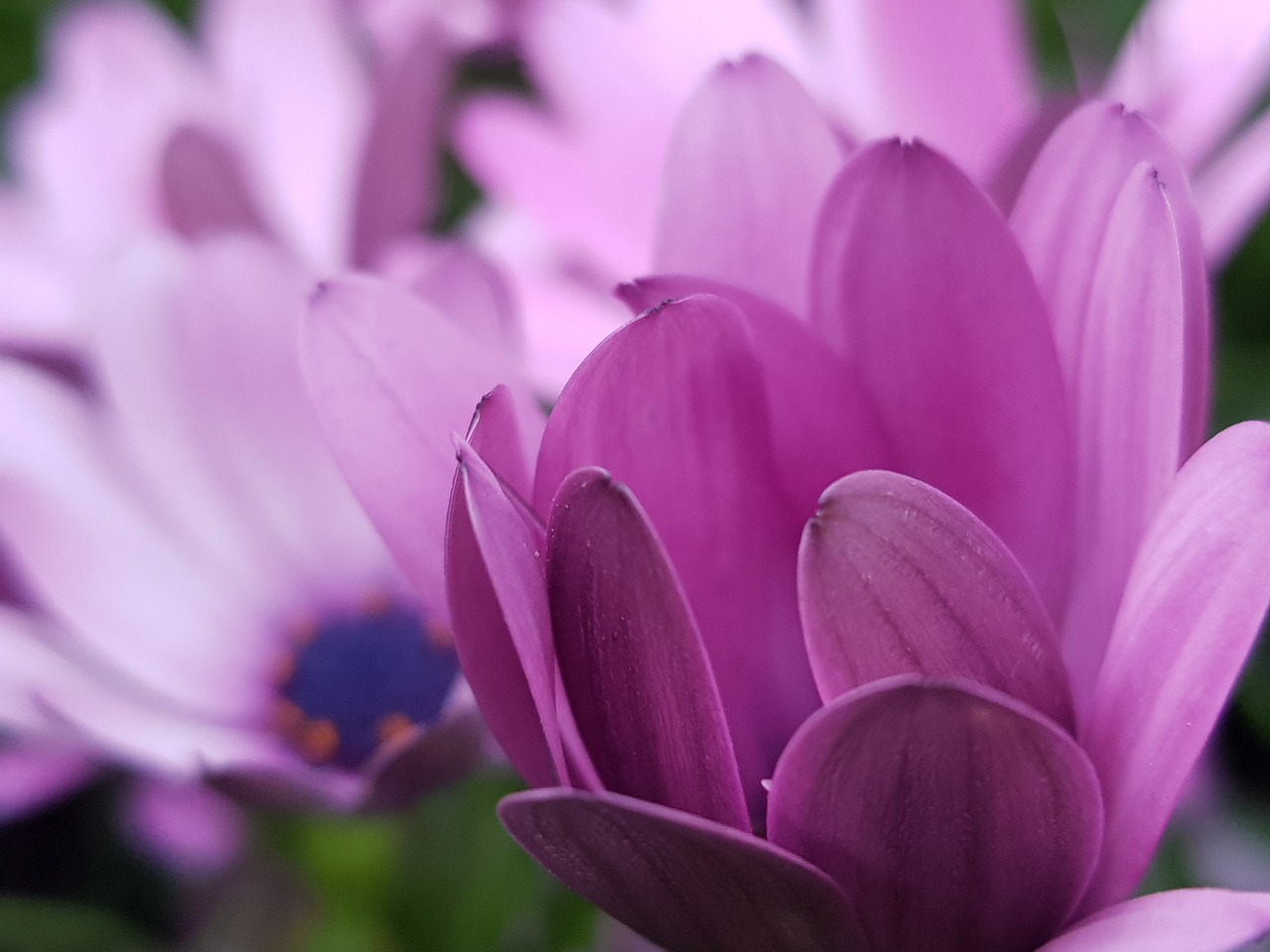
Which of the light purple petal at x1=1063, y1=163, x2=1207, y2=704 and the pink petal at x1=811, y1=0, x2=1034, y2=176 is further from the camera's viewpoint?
the pink petal at x1=811, y1=0, x2=1034, y2=176

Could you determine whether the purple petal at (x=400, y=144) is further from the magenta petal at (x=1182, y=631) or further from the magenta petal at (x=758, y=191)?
the magenta petal at (x=1182, y=631)

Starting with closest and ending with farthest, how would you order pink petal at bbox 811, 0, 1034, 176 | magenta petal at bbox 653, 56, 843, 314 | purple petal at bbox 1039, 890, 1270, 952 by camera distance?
purple petal at bbox 1039, 890, 1270, 952, magenta petal at bbox 653, 56, 843, 314, pink petal at bbox 811, 0, 1034, 176

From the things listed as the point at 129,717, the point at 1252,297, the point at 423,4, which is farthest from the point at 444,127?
the point at 1252,297

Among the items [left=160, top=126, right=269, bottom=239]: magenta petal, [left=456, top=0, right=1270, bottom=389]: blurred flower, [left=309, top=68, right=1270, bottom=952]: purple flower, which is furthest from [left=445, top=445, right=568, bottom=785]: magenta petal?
[left=160, top=126, right=269, bottom=239]: magenta petal

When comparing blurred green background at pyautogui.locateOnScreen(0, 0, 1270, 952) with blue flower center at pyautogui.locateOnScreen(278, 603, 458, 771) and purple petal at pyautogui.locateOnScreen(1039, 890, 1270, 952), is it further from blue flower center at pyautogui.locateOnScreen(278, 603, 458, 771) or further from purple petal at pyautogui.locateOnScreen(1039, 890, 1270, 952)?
purple petal at pyautogui.locateOnScreen(1039, 890, 1270, 952)

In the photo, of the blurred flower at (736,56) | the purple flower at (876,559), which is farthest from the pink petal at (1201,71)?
the purple flower at (876,559)

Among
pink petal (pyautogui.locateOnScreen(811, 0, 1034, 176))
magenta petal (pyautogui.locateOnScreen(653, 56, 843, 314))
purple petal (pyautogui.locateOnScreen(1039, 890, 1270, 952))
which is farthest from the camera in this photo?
pink petal (pyautogui.locateOnScreen(811, 0, 1034, 176))

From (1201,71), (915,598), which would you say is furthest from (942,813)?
(1201,71)
